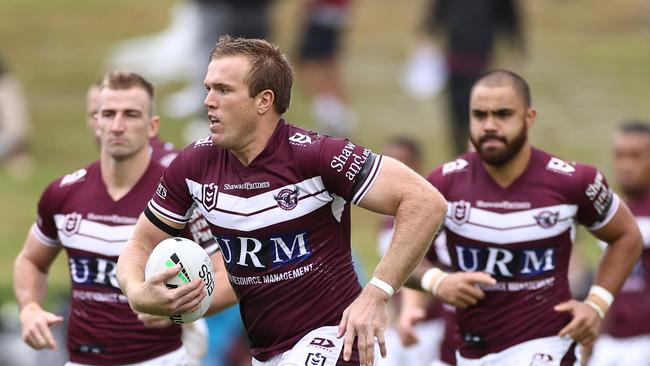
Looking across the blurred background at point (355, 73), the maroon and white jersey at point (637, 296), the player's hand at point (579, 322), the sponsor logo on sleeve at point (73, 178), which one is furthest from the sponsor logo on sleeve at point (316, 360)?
the blurred background at point (355, 73)

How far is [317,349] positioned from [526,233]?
6.30 feet

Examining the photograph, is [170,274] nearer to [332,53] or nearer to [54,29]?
[332,53]

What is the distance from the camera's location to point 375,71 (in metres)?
24.9

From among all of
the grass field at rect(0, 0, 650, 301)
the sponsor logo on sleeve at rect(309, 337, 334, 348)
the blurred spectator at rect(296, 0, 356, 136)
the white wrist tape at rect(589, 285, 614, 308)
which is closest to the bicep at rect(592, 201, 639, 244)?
the white wrist tape at rect(589, 285, 614, 308)

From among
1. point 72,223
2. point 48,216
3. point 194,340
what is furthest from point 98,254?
point 194,340

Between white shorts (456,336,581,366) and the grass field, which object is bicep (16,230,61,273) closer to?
white shorts (456,336,581,366)

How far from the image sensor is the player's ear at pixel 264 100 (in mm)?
7328

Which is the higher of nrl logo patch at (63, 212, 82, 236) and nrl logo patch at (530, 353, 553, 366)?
nrl logo patch at (63, 212, 82, 236)

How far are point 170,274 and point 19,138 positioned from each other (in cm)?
1379

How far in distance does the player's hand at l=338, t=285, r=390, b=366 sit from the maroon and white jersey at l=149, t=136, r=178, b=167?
2.58m

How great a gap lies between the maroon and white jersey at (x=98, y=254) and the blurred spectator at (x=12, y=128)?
10938 millimetres

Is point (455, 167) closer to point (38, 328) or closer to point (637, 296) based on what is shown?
point (38, 328)

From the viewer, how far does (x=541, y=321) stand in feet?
28.7

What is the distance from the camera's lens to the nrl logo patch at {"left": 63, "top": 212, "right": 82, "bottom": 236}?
8984mm
